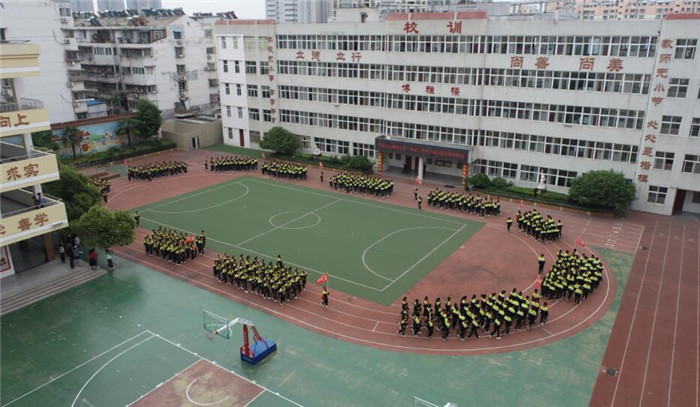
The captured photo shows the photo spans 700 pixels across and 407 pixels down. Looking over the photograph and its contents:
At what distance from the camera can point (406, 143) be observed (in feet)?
128

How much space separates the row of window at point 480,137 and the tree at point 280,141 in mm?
2022

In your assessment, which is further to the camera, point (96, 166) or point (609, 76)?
point (96, 166)

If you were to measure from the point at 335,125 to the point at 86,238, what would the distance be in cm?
2519

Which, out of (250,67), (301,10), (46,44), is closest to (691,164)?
(250,67)

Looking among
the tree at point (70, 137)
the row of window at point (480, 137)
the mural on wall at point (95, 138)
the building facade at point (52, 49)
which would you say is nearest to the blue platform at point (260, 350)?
the row of window at point (480, 137)

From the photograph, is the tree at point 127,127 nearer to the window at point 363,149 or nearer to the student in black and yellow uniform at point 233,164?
the student in black and yellow uniform at point 233,164

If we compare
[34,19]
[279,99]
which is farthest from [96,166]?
[279,99]

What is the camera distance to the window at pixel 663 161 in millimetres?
31531

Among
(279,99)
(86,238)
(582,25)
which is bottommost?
(86,238)

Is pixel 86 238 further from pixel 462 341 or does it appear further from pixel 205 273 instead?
pixel 462 341

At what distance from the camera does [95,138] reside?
46125mm

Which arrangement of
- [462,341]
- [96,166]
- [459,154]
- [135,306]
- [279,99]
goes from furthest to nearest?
[279,99]
[96,166]
[459,154]
[135,306]
[462,341]

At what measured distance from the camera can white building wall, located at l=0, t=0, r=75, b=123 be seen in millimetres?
42406

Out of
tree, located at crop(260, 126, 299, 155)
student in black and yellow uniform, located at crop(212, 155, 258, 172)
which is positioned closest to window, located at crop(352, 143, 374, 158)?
tree, located at crop(260, 126, 299, 155)
